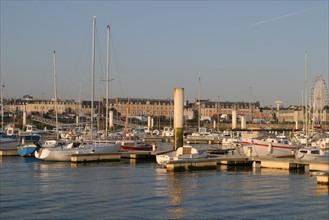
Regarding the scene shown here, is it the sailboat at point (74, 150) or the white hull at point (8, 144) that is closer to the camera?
the sailboat at point (74, 150)

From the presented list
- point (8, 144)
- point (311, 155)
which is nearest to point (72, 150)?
point (8, 144)

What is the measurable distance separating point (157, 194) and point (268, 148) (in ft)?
74.2

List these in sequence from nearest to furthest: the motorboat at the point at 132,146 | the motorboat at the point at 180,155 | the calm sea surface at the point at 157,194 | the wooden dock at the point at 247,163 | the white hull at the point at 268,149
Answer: the calm sea surface at the point at 157,194
the wooden dock at the point at 247,163
the motorboat at the point at 180,155
the white hull at the point at 268,149
the motorboat at the point at 132,146

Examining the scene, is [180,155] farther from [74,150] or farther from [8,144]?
[8,144]

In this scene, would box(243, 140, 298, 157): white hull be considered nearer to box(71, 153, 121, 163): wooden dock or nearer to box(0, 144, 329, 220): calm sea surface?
box(0, 144, 329, 220): calm sea surface

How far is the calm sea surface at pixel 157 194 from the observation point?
26.4m

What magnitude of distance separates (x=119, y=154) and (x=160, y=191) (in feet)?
71.2

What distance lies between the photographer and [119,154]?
178 ft

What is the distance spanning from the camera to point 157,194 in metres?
31.9

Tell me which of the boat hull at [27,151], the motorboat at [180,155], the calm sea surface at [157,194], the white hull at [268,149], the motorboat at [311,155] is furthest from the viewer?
the boat hull at [27,151]

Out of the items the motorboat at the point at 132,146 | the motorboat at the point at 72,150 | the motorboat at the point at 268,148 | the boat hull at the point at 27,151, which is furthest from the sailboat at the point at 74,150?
the motorboat at the point at 268,148

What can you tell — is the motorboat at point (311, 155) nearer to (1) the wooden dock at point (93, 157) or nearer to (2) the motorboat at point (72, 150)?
(1) the wooden dock at point (93, 157)

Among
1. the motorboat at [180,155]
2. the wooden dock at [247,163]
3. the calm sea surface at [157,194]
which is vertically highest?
the motorboat at [180,155]

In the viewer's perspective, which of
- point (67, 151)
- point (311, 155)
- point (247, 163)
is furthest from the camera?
point (67, 151)
